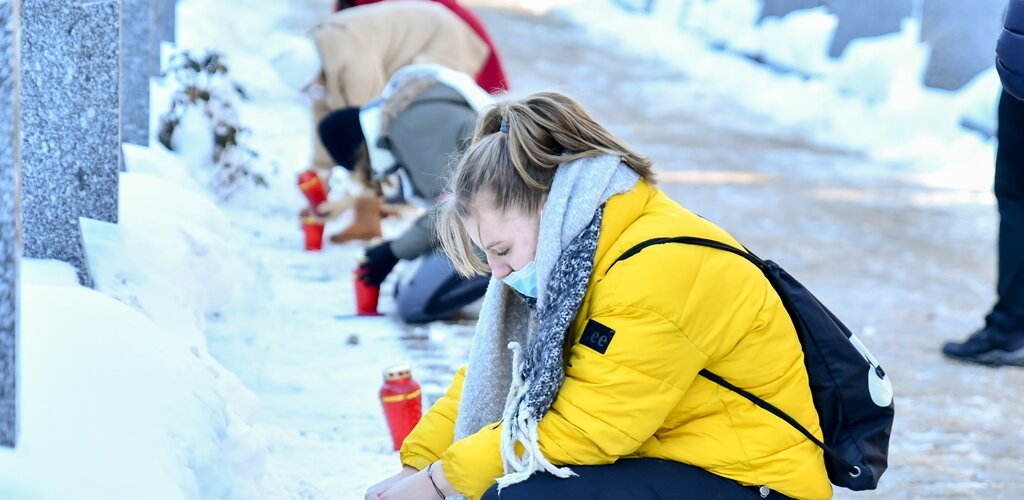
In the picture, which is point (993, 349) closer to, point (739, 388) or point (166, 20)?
point (739, 388)

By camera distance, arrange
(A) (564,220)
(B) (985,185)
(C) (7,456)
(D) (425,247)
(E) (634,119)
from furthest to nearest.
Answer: (E) (634,119)
(B) (985,185)
(D) (425,247)
(A) (564,220)
(C) (7,456)

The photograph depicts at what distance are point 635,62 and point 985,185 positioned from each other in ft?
21.6

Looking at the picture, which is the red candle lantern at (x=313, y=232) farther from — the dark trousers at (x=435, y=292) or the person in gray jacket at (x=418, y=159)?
the dark trousers at (x=435, y=292)

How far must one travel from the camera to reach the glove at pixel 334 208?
636 cm

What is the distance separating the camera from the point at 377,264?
503 centimetres

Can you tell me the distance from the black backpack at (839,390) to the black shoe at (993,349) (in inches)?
102

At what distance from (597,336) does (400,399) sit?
134 centimetres

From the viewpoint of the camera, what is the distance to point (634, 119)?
11.2 m

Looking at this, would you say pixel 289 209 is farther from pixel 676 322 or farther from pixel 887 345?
pixel 676 322

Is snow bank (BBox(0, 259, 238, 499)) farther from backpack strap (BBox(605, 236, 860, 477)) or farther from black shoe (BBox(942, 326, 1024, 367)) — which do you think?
black shoe (BBox(942, 326, 1024, 367))

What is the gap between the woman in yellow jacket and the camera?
7.43 ft

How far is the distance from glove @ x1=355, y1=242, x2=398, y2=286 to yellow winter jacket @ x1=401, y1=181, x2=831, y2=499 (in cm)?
257

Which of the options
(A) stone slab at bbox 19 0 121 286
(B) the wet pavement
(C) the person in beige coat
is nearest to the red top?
(C) the person in beige coat

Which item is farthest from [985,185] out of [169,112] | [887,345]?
[169,112]
